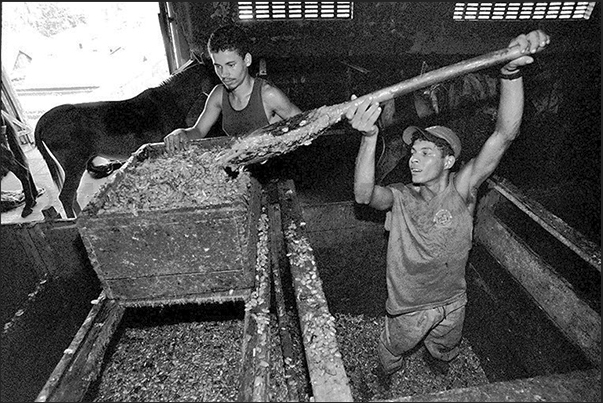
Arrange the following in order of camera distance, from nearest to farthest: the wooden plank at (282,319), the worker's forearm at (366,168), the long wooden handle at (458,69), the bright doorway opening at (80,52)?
1. the wooden plank at (282,319)
2. the long wooden handle at (458,69)
3. the worker's forearm at (366,168)
4. the bright doorway opening at (80,52)

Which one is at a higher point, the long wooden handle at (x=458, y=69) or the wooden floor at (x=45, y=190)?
the long wooden handle at (x=458, y=69)

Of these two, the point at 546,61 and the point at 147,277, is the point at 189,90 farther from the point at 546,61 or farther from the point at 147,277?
the point at 546,61

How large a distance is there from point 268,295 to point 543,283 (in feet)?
7.46

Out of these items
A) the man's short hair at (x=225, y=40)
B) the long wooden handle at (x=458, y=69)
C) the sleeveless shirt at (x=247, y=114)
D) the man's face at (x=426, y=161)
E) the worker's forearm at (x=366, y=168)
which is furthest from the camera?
the sleeveless shirt at (x=247, y=114)

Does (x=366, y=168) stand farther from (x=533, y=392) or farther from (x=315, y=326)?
(x=533, y=392)

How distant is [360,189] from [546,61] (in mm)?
6176

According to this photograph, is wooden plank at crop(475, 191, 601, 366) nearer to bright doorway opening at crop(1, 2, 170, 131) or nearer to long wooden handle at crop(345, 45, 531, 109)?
long wooden handle at crop(345, 45, 531, 109)

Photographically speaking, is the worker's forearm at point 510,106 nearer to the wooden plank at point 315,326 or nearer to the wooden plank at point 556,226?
the wooden plank at point 556,226

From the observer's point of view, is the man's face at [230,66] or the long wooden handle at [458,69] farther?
the man's face at [230,66]

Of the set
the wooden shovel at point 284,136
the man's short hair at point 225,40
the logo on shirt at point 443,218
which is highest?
the man's short hair at point 225,40

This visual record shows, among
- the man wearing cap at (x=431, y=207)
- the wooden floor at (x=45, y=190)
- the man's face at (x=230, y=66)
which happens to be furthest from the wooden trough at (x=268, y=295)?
the wooden floor at (x=45, y=190)

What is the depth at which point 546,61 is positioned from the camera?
6.61m

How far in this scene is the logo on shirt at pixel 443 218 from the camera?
2.71 meters

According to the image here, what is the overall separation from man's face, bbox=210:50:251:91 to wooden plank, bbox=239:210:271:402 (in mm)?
1613
